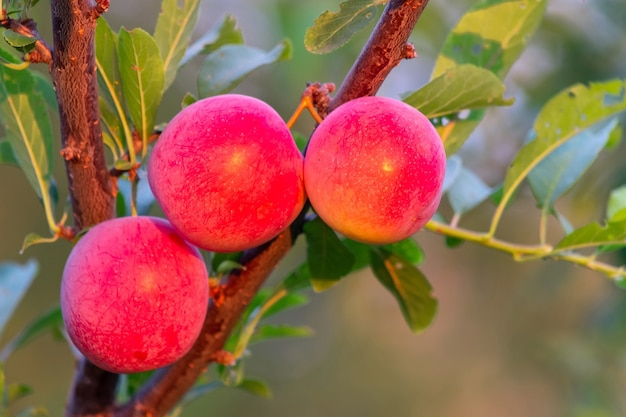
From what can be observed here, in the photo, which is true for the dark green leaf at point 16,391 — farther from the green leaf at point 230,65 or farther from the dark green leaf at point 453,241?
the dark green leaf at point 453,241

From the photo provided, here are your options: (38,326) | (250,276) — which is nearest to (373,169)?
(250,276)

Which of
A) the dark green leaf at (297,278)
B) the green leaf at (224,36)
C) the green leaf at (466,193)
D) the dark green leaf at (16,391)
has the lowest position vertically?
the dark green leaf at (16,391)

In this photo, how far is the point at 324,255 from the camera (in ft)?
2.67

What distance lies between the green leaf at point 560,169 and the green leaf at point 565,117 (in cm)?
3

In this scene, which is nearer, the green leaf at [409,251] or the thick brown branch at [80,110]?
the thick brown branch at [80,110]

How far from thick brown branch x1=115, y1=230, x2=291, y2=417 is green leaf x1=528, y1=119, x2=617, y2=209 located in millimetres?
422

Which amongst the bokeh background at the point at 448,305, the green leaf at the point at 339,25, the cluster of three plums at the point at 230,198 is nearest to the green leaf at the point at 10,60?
the cluster of three plums at the point at 230,198

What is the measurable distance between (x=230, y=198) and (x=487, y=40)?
452 millimetres

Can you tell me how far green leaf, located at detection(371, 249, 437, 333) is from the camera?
0.86 metres

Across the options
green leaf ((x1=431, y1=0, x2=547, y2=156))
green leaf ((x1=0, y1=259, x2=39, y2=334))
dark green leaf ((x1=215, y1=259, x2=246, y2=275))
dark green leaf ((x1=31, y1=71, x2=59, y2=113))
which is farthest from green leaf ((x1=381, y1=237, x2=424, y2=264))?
green leaf ((x1=0, y1=259, x2=39, y2=334))

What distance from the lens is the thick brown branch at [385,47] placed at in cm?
63

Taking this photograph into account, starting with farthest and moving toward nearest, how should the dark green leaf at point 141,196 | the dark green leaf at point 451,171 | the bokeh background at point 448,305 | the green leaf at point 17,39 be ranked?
the bokeh background at point 448,305
the dark green leaf at point 451,171
the dark green leaf at point 141,196
the green leaf at point 17,39

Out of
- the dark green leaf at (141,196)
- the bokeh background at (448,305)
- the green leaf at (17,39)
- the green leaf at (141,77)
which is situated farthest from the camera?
the bokeh background at (448,305)

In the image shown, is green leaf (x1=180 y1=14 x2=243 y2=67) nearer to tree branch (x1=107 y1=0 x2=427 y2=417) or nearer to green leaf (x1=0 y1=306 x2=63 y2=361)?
tree branch (x1=107 y1=0 x2=427 y2=417)
